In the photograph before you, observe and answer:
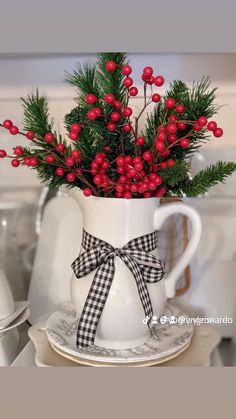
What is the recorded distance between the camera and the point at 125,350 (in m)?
0.51

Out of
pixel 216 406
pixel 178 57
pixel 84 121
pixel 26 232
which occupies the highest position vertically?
pixel 178 57

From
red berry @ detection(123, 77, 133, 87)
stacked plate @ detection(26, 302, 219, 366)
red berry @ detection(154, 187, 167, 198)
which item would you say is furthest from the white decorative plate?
red berry @ detection(123, 77, 133, 87)

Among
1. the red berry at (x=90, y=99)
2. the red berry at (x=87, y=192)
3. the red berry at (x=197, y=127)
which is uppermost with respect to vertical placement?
the red berry at (x=90, y=99)

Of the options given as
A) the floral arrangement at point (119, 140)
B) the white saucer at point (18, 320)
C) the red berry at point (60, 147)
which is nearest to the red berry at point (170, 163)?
the floral arrangement at point (119, 140)

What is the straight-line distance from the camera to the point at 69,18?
1.45 ft

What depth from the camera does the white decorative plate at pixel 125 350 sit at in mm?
484

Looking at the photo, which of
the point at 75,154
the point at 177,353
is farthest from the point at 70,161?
the point at 177,353

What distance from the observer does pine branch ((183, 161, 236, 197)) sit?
50 cm

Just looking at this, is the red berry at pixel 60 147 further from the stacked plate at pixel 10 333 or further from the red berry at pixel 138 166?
the stacked plate at pixel 10 333

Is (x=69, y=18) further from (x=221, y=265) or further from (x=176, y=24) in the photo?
(x=221, y=265)

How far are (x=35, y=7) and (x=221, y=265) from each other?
0.38 meters

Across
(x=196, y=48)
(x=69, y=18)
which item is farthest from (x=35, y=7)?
(x=196, y=48)

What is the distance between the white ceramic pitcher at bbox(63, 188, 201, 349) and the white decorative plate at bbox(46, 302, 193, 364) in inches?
0.5

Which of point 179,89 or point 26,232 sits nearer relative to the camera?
point 179,89
